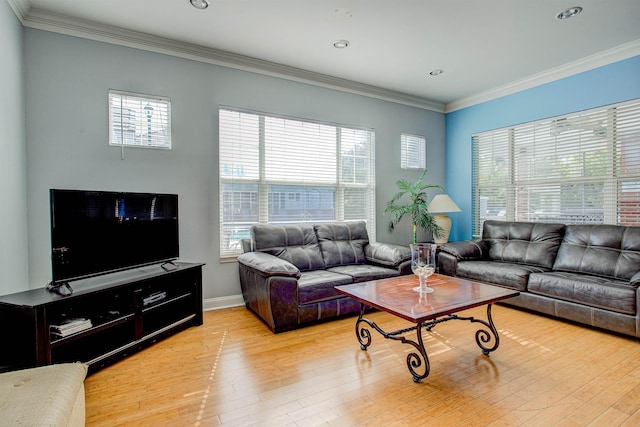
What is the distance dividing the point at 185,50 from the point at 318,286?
2916 mm

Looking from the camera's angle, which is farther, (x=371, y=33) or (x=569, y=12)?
(x=371, y=33)

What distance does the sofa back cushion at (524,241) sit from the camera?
3.85 m

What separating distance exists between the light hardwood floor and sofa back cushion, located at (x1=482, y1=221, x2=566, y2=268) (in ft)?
3.52

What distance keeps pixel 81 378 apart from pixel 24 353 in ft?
2.73

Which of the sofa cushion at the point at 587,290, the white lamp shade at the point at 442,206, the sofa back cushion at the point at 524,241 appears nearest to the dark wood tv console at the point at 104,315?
the white lamp shade at the point at 442,206

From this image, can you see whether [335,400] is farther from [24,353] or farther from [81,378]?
[24,353]

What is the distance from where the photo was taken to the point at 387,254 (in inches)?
150

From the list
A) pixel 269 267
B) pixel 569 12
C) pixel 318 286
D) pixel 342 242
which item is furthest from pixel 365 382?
pixel 569 12

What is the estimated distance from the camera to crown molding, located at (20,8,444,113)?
2.88 meters

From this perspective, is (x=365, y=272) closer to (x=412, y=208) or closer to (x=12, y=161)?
(x=412, y=208)

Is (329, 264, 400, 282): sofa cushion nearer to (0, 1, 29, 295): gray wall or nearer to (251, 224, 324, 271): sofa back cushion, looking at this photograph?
(251, 224, 324, 271): sofa back cushion

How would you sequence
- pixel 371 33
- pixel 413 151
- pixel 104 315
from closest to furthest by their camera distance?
1. pixel 104 315
2. pixel 371 33
3. pixel 413 151

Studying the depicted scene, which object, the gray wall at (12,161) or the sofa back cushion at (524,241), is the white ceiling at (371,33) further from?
the sofa back cushion at (524,241)

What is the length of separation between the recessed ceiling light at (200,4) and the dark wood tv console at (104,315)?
236 cm
